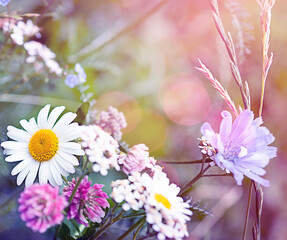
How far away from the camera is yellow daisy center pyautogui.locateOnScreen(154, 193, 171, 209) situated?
0.47 meters

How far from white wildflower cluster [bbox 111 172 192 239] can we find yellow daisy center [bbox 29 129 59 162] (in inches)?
4.6

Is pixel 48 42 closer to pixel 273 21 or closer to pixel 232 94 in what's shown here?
pixel 232 94

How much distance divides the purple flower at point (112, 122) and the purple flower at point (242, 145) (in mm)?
147

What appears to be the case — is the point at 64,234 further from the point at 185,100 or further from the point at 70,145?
the point at 185,100

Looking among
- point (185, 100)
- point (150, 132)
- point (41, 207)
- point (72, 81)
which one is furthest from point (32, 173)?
point (185, 100)

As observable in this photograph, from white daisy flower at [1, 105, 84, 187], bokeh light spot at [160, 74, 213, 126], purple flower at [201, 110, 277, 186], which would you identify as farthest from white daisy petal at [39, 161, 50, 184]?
bokeh light spot at [160, 74, 213, 126]

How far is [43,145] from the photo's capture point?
50cm

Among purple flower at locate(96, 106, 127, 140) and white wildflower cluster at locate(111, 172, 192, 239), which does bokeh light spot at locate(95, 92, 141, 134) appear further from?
white wildflower cluster at locate(111, 172, 192, 239)

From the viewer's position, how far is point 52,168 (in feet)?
1.62

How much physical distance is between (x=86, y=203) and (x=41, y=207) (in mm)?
113

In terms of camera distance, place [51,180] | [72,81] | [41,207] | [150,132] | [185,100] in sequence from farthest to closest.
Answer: [185,100]
[150,132]
[72,81]
[51,180]
[41,207]

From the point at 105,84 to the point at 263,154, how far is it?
1055 mm

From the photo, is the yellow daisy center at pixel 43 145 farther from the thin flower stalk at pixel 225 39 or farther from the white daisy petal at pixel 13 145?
the thin flower stalk at pixel 225 39

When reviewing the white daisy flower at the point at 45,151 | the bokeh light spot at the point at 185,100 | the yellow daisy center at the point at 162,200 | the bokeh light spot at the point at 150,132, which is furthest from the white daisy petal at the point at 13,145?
the bokeh light spot at the point at 185,100
